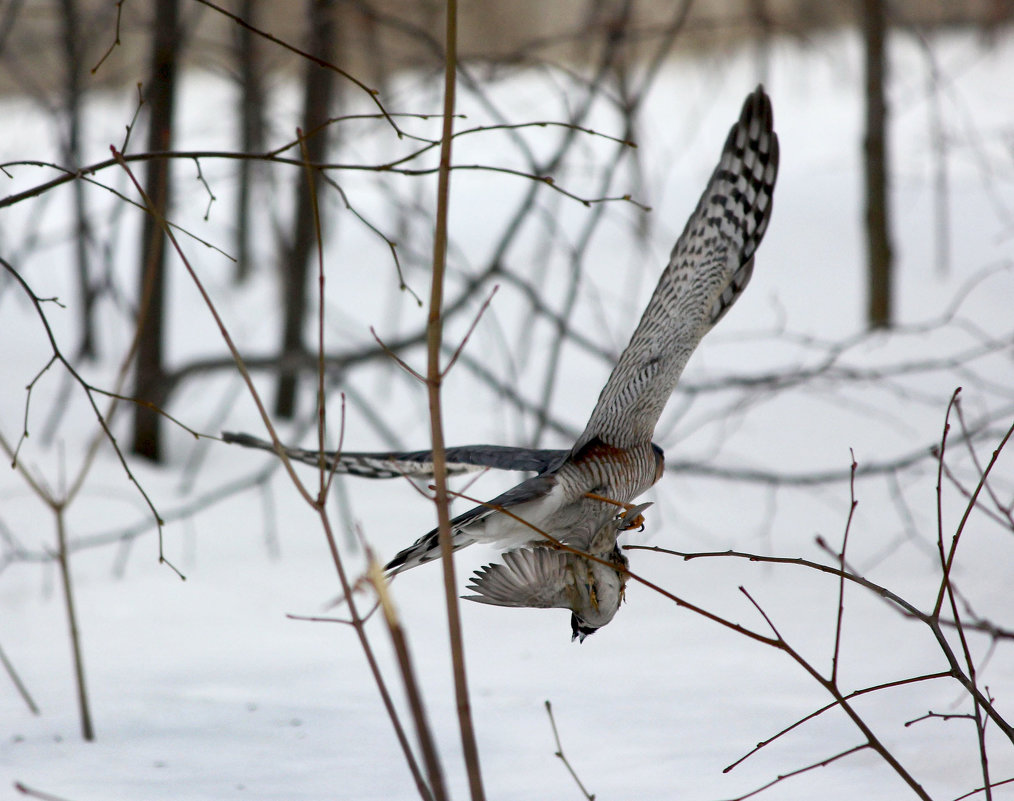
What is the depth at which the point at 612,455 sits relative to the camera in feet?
5.51

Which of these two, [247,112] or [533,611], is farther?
[247,112]

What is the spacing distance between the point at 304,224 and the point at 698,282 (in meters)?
4.69

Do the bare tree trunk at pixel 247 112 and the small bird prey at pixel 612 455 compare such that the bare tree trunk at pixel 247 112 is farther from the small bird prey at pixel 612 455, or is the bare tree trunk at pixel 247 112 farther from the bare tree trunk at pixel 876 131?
the bare tree trunk at pixel 876 131

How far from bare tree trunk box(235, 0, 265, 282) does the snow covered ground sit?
0.35 metres

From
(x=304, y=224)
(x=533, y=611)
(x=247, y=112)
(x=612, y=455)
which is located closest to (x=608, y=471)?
(x=612, y=455)

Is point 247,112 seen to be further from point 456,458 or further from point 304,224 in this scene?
point 456,458

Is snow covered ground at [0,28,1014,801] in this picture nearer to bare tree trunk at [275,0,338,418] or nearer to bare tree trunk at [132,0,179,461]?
bare tree trunk at [132,0,179,461]

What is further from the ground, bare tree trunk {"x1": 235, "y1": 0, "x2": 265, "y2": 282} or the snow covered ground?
bare tree trunk {"x1": 235, "y1": 0, "x2": 265, "y2": 282}

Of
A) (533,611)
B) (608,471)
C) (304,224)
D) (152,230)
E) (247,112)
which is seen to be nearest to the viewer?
(608,471)

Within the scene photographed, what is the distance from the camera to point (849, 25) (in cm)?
1622

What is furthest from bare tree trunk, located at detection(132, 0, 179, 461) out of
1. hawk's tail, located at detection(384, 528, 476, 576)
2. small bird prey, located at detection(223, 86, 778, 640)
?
hawk's tail, located at detection(384, 528, 476, 576)

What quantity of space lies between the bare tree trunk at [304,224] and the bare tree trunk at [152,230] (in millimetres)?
685

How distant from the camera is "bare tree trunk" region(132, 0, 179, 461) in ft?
16.7

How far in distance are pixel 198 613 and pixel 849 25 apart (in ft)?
50.3
